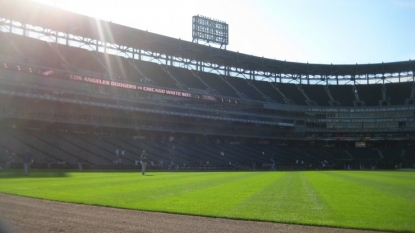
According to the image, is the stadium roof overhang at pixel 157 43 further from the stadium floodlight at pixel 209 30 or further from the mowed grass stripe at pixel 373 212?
the mowed grass stripe at pixel 373 212

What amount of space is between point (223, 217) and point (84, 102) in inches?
2020

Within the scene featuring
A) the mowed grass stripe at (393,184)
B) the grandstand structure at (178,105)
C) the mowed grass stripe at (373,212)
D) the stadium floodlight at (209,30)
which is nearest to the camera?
the mowed grass stripe at (373,212)

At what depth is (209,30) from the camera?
293 feet

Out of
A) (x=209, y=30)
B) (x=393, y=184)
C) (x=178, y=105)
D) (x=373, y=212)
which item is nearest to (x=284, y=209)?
(x=373, y=212)

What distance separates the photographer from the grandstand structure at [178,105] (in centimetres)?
5334

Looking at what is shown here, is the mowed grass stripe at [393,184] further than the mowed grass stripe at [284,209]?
Yes

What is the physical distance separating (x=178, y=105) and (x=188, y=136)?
7506 millimetres

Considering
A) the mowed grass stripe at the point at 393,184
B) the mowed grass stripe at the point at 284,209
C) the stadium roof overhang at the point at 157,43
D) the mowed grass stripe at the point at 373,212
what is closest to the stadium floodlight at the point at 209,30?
the stadium roof overhang at the point at 157,43

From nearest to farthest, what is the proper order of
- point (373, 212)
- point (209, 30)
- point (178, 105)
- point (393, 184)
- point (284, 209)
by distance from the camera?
point (373, 212)
point (284, 209)
point (393, 184)
point (178, 105)
point (209, 30)

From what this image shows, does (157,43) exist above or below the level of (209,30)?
below

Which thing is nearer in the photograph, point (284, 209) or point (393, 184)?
point (284, 209)

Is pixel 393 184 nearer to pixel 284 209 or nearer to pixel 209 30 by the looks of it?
pixel 284 209

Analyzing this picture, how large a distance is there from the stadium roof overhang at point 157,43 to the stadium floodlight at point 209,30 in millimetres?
5017

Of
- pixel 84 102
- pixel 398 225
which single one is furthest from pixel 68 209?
pixel 84 102
